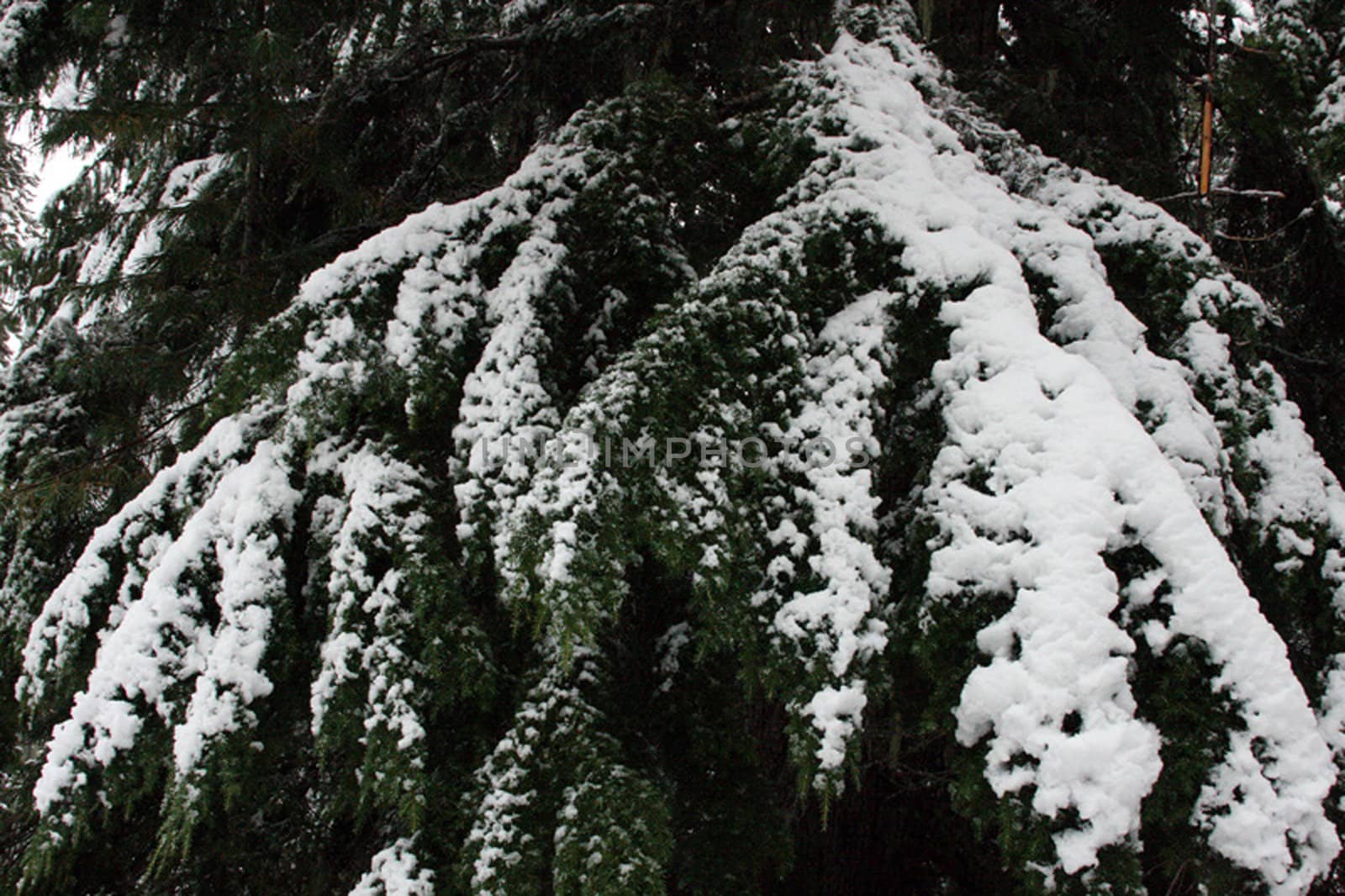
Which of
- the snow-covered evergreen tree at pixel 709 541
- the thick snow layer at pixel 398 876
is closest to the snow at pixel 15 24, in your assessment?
the snow-covered evergreen tree at pixel 709 541

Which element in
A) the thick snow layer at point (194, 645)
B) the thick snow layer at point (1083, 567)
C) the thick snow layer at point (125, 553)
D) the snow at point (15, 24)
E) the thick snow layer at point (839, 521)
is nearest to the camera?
the thick snow layer at point (1083, 567)

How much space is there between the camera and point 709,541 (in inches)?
38.9

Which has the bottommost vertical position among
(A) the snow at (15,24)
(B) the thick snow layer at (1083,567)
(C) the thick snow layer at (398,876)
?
(C) the thick snow layer at (398,876)

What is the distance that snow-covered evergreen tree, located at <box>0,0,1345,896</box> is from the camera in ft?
2.67

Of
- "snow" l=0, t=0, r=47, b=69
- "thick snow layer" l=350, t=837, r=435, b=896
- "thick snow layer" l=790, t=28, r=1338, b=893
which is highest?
"snow" l=0, t=0, r=47, b=69

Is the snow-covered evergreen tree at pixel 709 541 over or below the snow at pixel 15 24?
below

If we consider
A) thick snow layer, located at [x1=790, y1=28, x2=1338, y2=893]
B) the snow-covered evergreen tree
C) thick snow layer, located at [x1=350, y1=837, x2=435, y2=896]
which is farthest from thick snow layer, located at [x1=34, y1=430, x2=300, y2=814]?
thick snow layer, located at [x1=790, y1=28, x2=1338, y2=893]

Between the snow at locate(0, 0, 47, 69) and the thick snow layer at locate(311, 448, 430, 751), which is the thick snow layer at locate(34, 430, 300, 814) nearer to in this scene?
the thick snow layer at locate(311, 448, 430, 751)

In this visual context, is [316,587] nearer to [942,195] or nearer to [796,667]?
[796,667]

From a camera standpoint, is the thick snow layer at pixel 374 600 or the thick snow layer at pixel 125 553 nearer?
the thick snow layer at pixel 374 600

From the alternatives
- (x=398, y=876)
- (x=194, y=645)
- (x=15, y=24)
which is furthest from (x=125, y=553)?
(x=15, y=24)

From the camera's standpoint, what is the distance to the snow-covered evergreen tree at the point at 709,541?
81 centimetres

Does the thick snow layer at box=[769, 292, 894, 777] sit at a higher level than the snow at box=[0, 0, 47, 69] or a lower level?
lower

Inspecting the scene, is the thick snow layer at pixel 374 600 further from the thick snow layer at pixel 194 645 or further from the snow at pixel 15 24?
the snow at pixel 15 24
